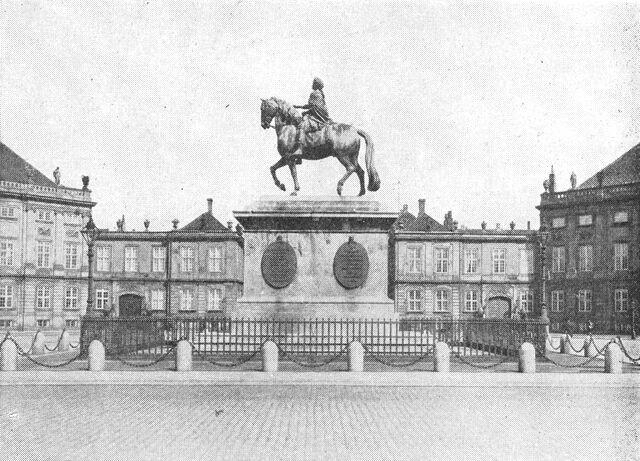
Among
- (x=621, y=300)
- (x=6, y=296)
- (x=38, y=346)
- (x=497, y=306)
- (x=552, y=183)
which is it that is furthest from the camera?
(x=497, y=306)

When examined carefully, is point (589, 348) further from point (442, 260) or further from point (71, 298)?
point (71, 298)

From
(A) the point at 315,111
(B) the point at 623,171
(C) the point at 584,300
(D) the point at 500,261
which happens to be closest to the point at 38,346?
(A) the point at 315,111

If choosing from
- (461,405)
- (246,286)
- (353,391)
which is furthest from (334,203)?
(461,405)

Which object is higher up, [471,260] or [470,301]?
[471,260]

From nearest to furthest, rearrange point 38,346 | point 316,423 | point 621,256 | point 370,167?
point 316,423, point 370,167, point 38,346, point 621,256

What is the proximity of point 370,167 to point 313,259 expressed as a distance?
309cm

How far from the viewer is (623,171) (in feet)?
164

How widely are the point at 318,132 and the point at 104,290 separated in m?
38.4

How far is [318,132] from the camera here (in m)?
20.0

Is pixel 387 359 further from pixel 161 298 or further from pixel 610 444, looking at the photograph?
pixel 161 298

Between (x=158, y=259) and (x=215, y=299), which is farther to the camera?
(x=158, y=259)

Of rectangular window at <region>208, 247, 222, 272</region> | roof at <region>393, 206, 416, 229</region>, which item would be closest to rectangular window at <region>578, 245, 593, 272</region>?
roof at <region>393, 206, 416, 229</region>

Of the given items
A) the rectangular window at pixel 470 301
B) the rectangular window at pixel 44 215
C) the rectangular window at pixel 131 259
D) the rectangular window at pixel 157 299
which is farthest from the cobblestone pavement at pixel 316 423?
the rectangular window at pixel 131 259

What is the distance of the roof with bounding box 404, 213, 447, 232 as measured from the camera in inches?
2194
